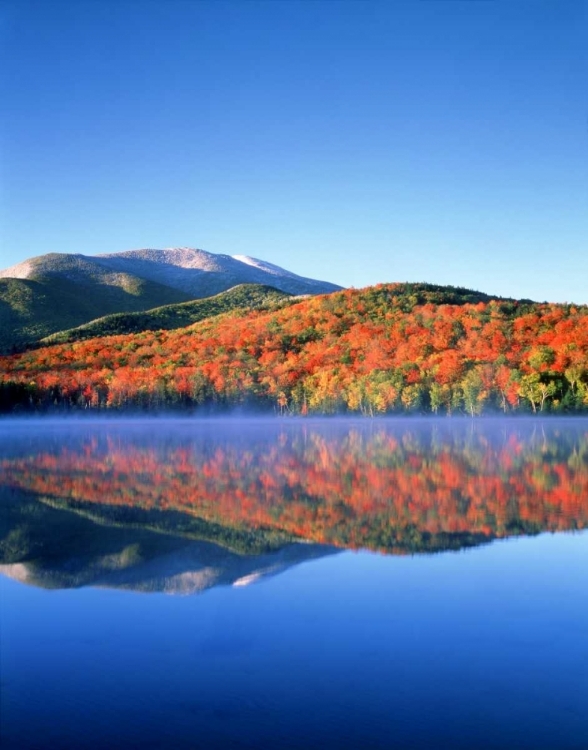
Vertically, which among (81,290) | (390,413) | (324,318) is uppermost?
(81,290)

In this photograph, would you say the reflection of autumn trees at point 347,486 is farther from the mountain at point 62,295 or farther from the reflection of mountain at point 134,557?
the mountain at point 62,295

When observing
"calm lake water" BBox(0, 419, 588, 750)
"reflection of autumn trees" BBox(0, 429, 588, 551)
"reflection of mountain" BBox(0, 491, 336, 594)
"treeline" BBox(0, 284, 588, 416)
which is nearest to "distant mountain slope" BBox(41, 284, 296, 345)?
"treeline" BBox(0, 284, 588, 416)

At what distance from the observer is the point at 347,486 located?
54.4ft

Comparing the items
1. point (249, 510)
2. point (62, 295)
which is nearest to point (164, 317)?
point (62, 295)

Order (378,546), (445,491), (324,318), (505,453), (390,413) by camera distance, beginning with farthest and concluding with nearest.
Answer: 1. (324,318)
2. (390,413)
3. (505,453)
4. (445,491)
5. (378,546)

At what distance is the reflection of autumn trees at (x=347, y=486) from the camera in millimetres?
12039

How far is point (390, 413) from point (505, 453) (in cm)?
3903

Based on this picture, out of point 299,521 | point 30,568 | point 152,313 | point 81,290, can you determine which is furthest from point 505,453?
point 81,290

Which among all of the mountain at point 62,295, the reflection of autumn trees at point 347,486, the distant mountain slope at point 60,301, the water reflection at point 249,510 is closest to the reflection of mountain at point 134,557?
the water reflection at point 249,510

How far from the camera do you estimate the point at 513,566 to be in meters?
9.58

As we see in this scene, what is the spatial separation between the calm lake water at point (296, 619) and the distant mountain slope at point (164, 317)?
9759cm

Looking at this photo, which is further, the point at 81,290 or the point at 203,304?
the point at 81,290

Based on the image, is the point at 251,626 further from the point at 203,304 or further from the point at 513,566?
the point at 203,304

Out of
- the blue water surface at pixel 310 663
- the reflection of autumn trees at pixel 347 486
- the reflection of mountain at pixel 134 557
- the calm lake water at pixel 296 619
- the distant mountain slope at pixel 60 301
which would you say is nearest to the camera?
the blue water surface at pixel 310 663
